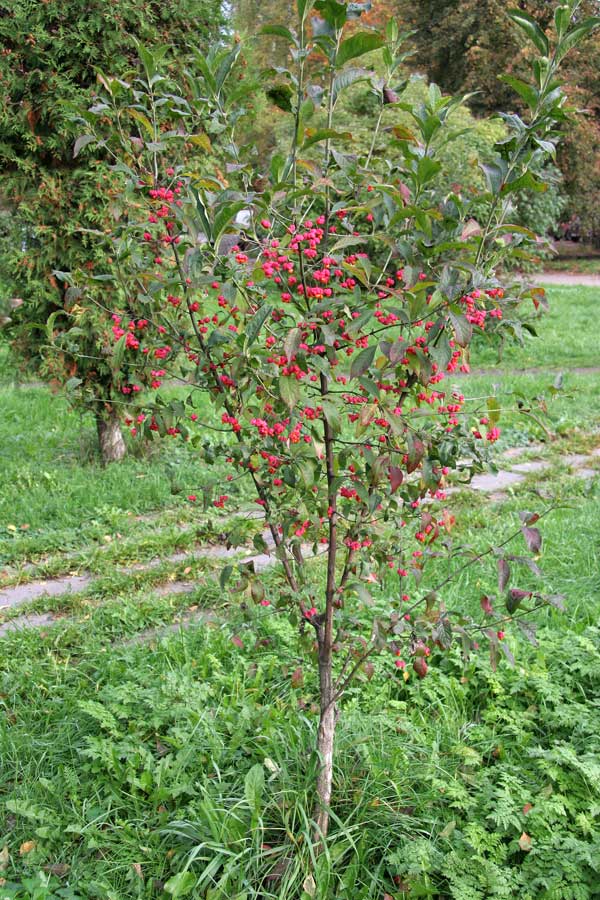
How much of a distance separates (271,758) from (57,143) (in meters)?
4.41

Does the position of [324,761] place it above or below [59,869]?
above

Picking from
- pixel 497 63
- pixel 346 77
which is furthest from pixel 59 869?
pixel 497 63

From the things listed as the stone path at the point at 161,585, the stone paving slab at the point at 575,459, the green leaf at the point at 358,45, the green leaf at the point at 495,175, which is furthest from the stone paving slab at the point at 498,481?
the green leaf at the point at 358,45

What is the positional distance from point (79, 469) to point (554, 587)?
3483 mm

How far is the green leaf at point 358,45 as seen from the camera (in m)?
1.51

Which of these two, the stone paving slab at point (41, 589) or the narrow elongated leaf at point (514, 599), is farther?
the stone paving slab at point (41, 589)

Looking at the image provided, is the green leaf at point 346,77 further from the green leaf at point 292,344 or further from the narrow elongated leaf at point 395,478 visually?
the narrow elongated leaf at point 395,478

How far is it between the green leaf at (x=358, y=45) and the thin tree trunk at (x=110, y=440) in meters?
4.47

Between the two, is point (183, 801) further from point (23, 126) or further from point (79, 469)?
point (23, 126)

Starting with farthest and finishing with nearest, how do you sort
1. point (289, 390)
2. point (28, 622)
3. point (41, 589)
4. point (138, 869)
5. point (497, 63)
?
point (497, 63) → point (41, 589) → point (28, 622) → point (138, 869) → point (289, 390)

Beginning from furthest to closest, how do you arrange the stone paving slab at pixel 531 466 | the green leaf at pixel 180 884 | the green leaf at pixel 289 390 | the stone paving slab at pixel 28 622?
the stone paving slab at pixel 531 466 → the stone paving slab at pixel 28 622 → the green leaf at pixel 180 884 → the green leaf at pixel 289 390

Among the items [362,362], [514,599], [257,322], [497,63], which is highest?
[497,63]

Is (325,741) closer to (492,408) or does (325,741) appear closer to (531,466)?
(492,408)

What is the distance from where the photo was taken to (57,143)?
5.18 m
